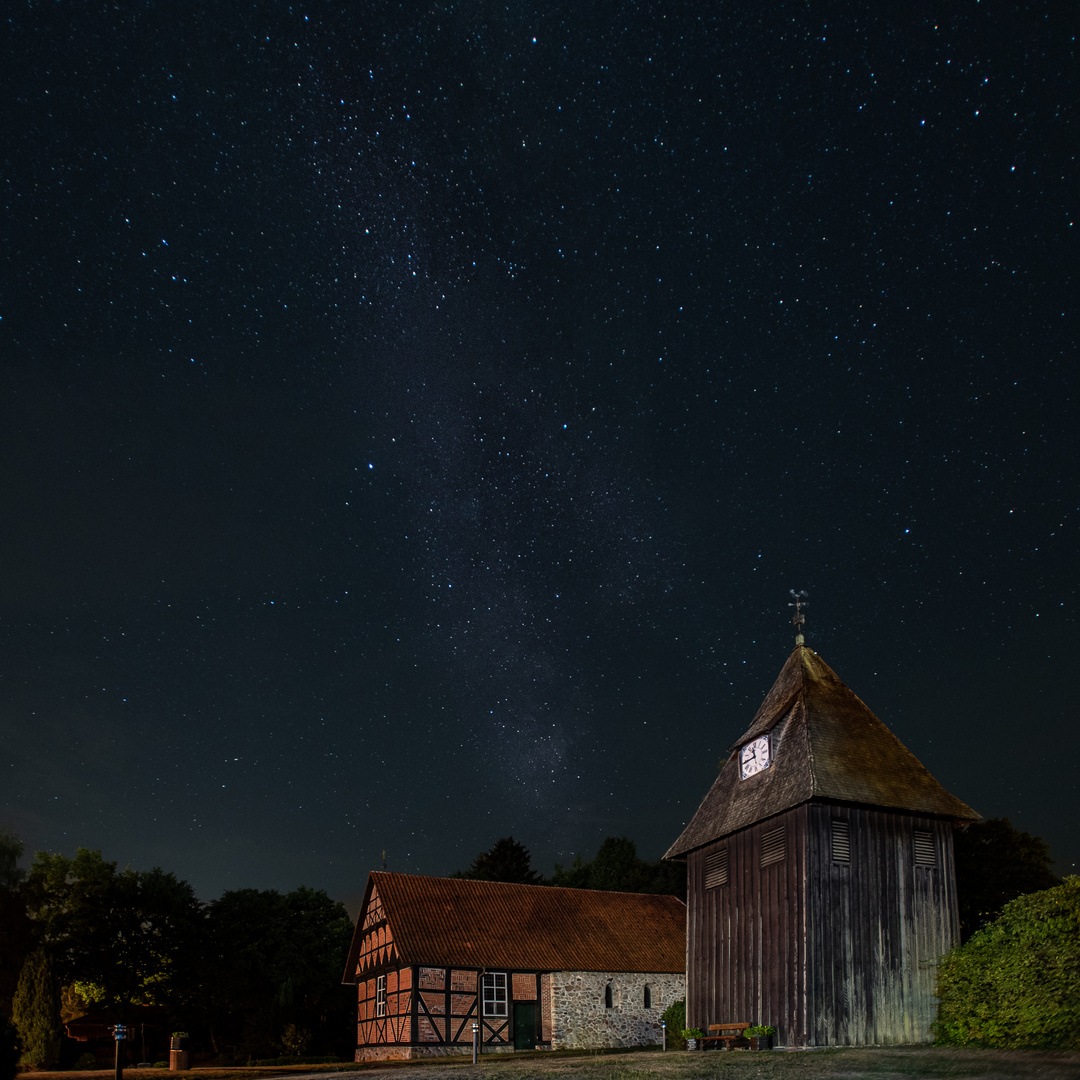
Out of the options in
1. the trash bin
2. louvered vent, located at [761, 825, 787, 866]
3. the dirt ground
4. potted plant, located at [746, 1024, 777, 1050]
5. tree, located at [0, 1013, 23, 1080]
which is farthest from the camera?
the trash bin

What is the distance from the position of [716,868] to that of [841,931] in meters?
4.61

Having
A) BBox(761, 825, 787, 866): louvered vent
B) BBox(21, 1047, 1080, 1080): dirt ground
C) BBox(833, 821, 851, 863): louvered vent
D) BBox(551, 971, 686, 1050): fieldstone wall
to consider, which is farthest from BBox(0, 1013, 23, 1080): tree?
BBox(551, 971, 686, 1050): fieldstone wall

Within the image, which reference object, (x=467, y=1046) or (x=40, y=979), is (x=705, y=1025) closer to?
(x=467, y=1046)

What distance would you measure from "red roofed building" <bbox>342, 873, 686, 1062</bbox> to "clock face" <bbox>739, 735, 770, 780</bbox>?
1165cm

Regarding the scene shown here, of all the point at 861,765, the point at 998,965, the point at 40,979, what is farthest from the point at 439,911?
the point at 998,965

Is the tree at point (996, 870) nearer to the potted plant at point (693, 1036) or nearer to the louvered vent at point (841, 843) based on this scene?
the potted plant at point (693, 1036)

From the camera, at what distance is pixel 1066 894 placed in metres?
17.2

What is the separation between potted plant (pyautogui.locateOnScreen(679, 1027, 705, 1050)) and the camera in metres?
23.6

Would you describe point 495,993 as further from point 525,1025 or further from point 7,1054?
point 7,1054

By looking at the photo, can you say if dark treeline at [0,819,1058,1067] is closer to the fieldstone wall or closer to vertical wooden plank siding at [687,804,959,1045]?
the fieldstone wall

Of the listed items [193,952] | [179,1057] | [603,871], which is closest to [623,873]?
[603,871]

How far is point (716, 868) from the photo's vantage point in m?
25.0

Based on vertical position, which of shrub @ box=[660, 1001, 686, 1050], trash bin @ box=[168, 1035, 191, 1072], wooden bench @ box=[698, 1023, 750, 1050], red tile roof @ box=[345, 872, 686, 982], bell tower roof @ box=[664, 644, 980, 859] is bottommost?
trash bin @ box=[168, 1035, 191, 1072]

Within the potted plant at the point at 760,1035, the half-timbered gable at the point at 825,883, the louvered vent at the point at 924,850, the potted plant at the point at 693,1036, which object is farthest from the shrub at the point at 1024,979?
the potted plant at the point at 693,1036
